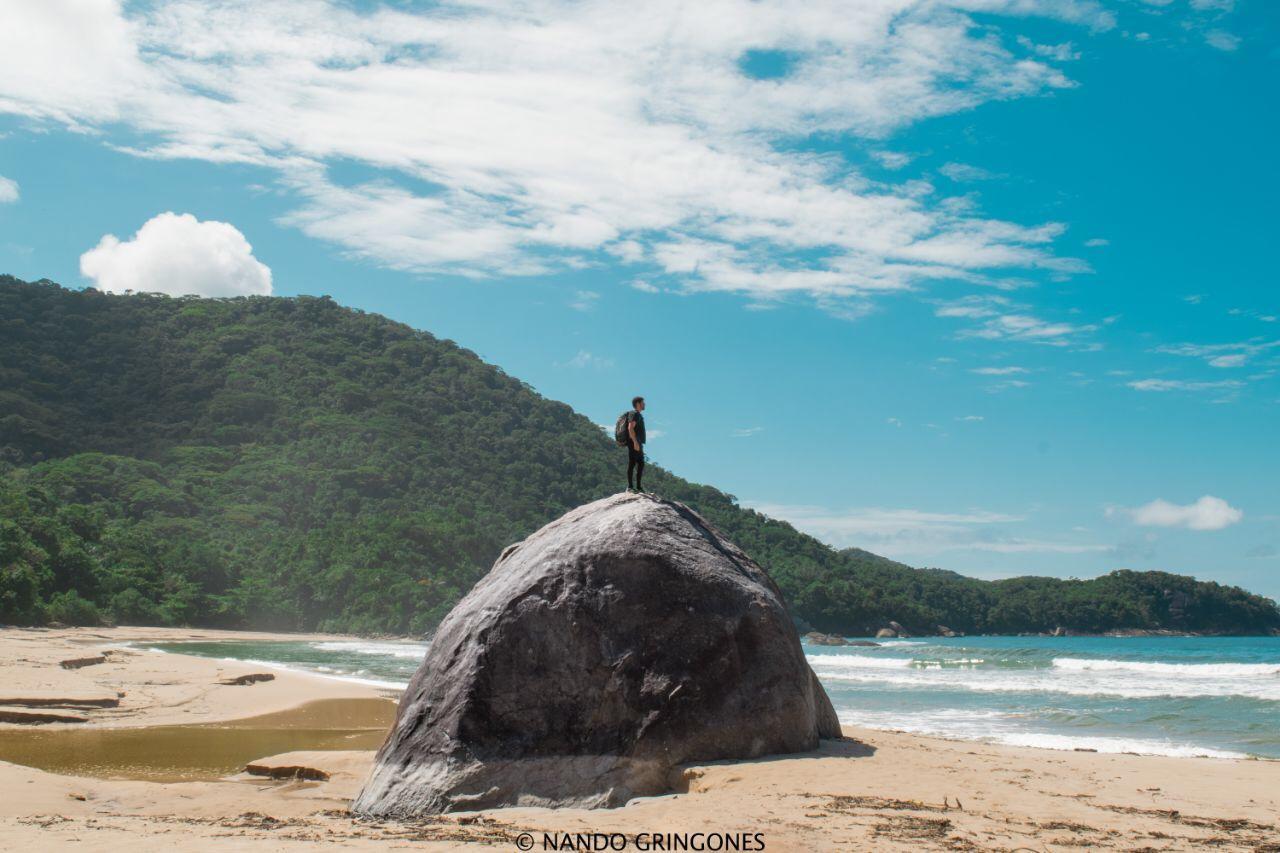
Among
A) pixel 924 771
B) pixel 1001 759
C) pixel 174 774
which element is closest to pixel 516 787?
pixel 924 771

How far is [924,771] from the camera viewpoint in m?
9.17

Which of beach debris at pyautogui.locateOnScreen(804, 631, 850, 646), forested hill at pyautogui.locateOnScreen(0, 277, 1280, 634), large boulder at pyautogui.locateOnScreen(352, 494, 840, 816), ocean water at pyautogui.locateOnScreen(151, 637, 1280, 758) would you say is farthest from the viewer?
beach debris at pyautogui.locateOnScreen(804, 631, 850, 646)

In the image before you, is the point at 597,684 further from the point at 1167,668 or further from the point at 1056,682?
the point at 1167,668

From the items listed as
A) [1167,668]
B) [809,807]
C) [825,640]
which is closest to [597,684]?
[809,807]

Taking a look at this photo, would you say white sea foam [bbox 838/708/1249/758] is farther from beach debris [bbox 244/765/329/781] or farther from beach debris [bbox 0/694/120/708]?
beach debris [bbox 0/694/120/708]

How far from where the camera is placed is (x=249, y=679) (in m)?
20.2

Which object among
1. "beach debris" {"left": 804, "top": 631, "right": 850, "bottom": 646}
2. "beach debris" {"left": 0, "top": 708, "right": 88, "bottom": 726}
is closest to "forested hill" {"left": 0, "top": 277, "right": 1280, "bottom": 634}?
"beach debris" {"left": 804, "top": 631, "right": 850, "bottom": 646}

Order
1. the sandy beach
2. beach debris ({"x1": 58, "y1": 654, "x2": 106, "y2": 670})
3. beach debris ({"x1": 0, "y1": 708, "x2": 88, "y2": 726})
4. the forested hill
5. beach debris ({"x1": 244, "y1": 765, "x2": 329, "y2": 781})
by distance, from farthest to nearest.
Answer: the forested hill, beach debris ({"x1": 58, "y1": 654, "x2": 106, "y2": 670}), beach debris ({"x1": 0, "y1": 708, "x2": 88, "y2": 726}), beach debris ({"x1": 244, "y1": 765, "x2": 329, "y2": 781}), the sandy beach

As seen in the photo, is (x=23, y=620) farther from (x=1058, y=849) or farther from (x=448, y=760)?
(x=1058, y=849)

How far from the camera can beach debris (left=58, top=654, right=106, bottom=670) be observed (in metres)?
20.4

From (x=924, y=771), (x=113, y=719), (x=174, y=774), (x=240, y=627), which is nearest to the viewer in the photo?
(x=924, y=771)

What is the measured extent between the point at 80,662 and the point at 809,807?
1913 centimetres

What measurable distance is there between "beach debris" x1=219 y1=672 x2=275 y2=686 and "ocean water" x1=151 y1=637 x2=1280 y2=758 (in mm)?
2934

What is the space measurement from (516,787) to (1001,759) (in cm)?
573
